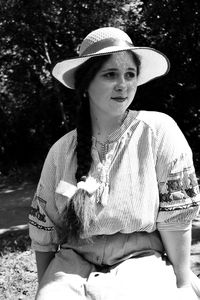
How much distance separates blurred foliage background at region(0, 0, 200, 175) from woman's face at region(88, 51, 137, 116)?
649cm

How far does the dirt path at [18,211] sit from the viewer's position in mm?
4320

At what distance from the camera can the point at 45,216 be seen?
205 centimetres

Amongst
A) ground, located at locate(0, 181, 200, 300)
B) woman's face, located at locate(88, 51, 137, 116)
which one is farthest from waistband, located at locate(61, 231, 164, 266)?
ground, located at locate(0, 181, 200, 300)

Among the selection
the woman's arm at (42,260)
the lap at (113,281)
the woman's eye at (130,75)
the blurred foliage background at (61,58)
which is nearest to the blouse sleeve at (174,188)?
the lap at (113,281)

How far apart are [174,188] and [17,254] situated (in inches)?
120

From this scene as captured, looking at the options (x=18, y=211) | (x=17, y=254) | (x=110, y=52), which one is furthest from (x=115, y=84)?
(x=18, y=211)

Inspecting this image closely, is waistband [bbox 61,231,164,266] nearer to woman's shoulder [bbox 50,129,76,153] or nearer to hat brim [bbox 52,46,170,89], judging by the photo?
woman's shoulder [bbox 50,129,76,153]

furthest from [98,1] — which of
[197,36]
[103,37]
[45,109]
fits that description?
[103,37]

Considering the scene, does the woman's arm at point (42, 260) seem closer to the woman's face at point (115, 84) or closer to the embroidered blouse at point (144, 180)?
the embroidered blouse at point (144, 180)

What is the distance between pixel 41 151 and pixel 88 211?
388 inches

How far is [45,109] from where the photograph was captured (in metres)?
11.2

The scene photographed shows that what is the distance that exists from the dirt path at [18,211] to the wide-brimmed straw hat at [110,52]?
2.16 meters

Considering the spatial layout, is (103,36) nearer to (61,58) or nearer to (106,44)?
(106,44)

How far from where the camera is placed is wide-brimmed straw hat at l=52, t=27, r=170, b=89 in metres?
1.93
